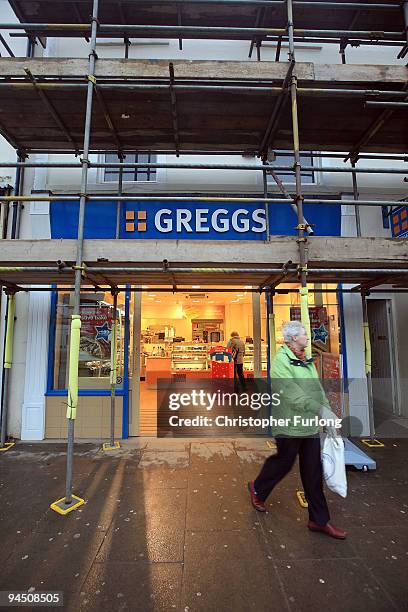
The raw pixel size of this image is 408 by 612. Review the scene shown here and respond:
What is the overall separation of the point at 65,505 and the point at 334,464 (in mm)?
2968

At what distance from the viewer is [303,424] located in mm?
3059

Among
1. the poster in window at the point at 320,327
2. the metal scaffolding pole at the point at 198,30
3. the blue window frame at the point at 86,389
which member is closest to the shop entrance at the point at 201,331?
the poster in window at the point at 320,327

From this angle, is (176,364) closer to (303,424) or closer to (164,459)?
(164,459)

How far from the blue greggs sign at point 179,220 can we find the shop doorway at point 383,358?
Answer: 2394mm

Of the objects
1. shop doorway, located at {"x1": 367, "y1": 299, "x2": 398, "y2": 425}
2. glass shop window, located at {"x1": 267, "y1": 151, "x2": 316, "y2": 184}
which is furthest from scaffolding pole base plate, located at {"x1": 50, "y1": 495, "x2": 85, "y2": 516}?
glass shop window, located at {"x1": 267, "y1": 151, "x2": 316, "y2": 184}

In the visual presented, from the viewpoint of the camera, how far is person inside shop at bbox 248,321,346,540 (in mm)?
3061

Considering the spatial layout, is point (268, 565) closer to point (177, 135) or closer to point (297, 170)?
point (297, 170)

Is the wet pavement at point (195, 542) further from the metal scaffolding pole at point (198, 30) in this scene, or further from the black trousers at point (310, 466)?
the metal scaffolding pole at point (198, 30)

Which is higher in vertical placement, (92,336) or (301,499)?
(92,336)

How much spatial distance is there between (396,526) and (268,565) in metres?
1.52

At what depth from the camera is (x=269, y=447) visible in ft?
17.9

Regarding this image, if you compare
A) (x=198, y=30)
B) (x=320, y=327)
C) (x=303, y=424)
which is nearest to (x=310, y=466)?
(x=303, y=424)

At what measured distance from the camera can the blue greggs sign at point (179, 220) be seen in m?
6.18

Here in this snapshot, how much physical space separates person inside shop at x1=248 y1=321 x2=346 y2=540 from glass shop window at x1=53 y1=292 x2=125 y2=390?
12.8 ft
